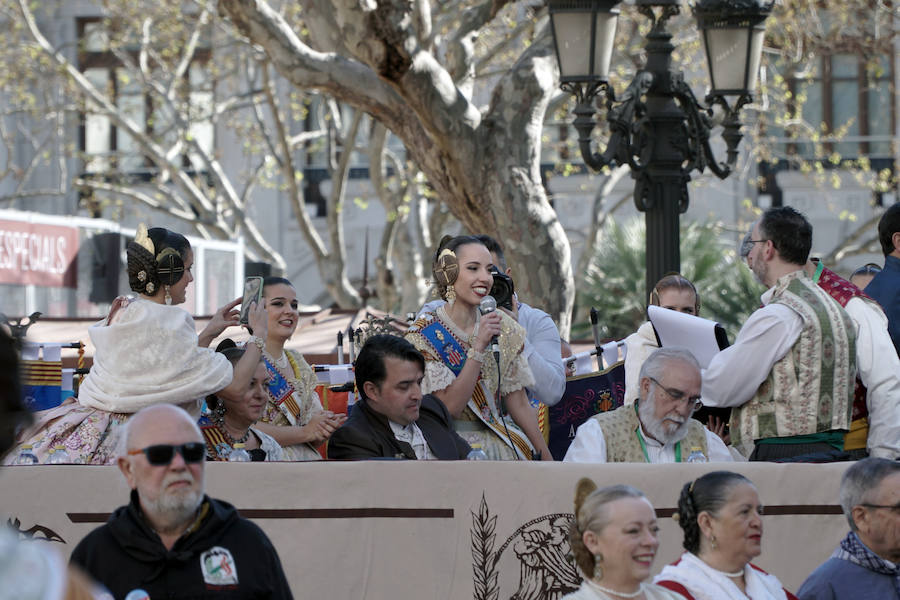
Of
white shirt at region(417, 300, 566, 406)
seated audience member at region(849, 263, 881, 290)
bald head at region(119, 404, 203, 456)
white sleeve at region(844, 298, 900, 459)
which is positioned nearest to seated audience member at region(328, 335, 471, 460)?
white shirt at region(417, 300, 566, 406)

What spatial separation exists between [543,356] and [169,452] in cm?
320

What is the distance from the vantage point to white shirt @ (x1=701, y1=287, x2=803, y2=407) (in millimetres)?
6344

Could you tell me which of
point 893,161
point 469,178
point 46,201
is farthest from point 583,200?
point 469,178

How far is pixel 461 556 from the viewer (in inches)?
235

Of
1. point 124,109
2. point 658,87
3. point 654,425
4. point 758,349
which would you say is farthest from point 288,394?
point 124,109

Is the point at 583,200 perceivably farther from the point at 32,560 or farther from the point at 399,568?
the point at 32,560

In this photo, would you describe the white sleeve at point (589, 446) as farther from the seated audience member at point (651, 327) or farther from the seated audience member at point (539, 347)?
the seated audience member at point (651, 327)

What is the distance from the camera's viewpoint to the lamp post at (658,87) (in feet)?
34.9

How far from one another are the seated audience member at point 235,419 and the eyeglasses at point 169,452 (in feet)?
5.99

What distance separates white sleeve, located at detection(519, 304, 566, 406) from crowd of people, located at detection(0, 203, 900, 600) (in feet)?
0.05

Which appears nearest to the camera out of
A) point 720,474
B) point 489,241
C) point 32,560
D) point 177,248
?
point 32,560

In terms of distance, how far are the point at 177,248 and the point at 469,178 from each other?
259 inches

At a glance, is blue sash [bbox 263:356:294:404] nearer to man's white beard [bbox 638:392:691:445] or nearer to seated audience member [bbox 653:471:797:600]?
man's white beard [bbox 638:392:691:445]

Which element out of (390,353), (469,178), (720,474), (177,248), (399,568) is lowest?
(399,568)
